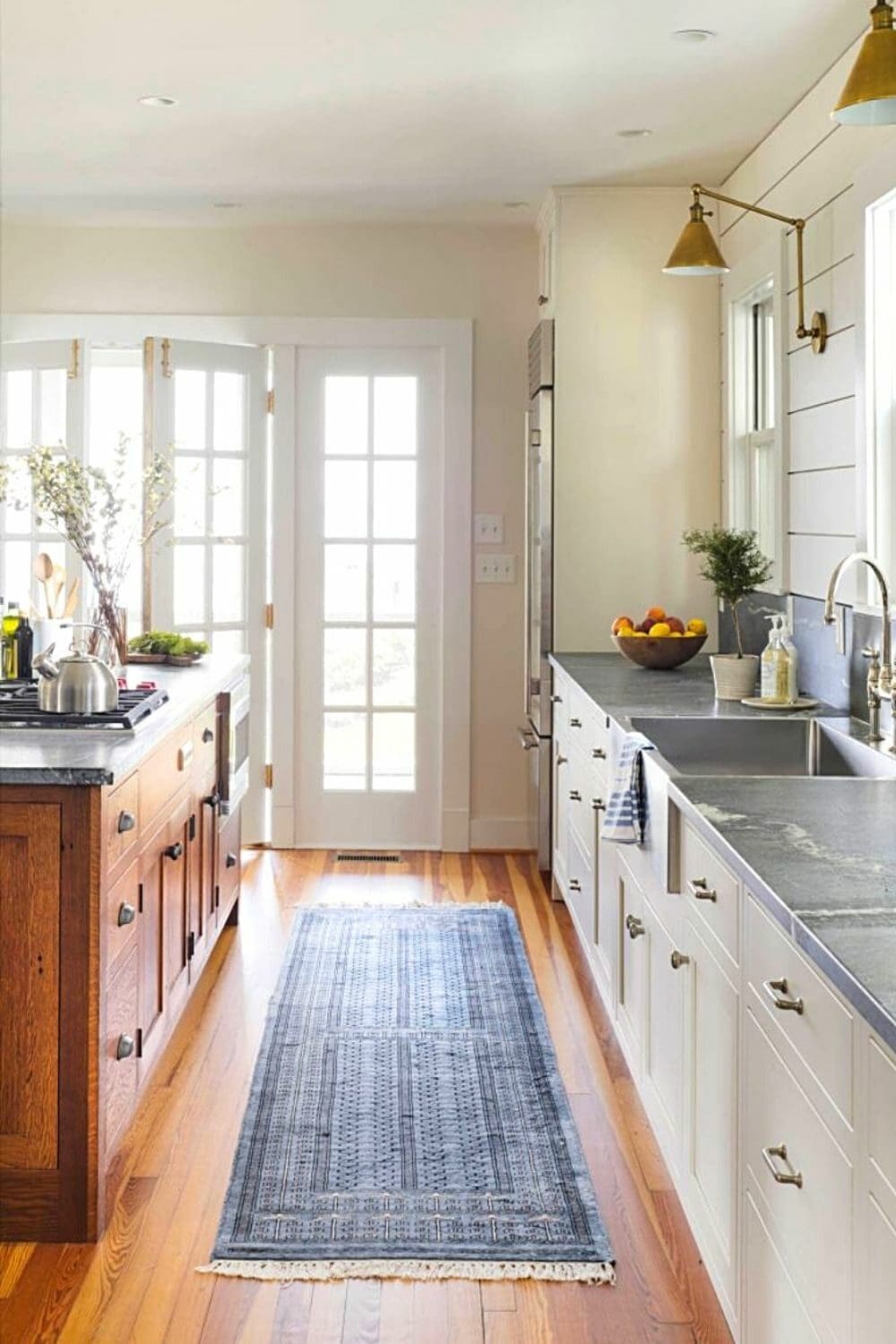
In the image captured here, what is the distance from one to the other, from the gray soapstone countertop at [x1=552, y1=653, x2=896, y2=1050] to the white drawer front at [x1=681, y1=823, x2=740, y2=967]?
6 cm

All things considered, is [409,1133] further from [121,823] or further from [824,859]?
[824,859]

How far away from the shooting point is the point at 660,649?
468 centimetres

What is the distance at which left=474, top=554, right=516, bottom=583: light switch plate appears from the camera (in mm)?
6023

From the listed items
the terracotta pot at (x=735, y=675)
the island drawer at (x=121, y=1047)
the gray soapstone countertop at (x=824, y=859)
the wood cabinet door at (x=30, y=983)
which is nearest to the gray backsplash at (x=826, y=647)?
the terracotta pot at (x=735, y=675)

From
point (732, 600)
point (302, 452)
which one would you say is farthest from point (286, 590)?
point (732, 600)

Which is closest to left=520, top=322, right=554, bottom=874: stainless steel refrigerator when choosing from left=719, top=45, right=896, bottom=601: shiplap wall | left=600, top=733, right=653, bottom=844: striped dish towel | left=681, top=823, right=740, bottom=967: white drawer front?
left=719, top=45, right=896, bottom=601: shiplap wall

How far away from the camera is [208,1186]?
2.92 m

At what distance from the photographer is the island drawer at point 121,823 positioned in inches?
106

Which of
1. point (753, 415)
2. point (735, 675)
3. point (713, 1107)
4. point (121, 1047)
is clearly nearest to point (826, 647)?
point (735, 675)

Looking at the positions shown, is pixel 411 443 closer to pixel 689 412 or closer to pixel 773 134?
pixel 689 412

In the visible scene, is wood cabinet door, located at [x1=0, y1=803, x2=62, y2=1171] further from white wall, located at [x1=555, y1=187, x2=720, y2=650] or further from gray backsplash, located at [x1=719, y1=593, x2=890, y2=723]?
white wall, located at [x1=555, y1=187, x2=720, y2=650]

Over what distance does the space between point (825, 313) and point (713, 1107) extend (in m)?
2.35

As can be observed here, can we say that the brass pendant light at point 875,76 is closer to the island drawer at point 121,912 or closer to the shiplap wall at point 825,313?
the shiplap wall at point 825,313

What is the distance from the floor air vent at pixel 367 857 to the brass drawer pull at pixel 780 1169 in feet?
13.3
